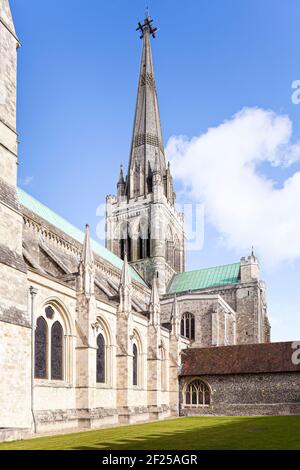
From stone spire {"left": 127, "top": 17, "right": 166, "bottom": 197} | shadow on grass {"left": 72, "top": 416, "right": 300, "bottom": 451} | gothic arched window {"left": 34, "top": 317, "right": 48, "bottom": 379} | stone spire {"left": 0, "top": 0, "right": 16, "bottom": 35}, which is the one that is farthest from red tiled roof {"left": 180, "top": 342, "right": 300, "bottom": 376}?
stone spire {"left": 0, "top": 0, "right": 16, "bottom": 35}

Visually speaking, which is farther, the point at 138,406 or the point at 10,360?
the point at 138,406

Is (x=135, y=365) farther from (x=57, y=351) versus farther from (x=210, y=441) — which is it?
(x=210, y=441)

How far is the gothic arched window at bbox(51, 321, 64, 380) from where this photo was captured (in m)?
23.0

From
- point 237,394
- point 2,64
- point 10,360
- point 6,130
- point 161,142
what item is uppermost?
point 161,142

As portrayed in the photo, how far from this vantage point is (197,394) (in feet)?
122

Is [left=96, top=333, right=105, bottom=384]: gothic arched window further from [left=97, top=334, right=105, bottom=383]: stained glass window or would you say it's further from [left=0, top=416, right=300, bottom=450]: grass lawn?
[left=0, top=416, right=300, bottom=450]: grass lawn

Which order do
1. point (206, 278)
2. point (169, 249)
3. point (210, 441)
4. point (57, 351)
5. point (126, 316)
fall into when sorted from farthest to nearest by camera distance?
point (169, 249), point (206, 278), point (126, 316), point (57, 351), point (210, 441)

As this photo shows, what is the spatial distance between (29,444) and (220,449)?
19.6 ft

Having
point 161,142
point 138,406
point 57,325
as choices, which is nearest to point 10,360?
point 57,325

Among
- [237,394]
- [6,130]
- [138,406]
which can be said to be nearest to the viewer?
[6,130]

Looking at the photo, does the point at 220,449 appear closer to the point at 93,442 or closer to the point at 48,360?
the point at 93,442

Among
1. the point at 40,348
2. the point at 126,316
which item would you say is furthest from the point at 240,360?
the point at 40,348

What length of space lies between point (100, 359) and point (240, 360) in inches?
511

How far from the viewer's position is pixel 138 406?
3114 cm
